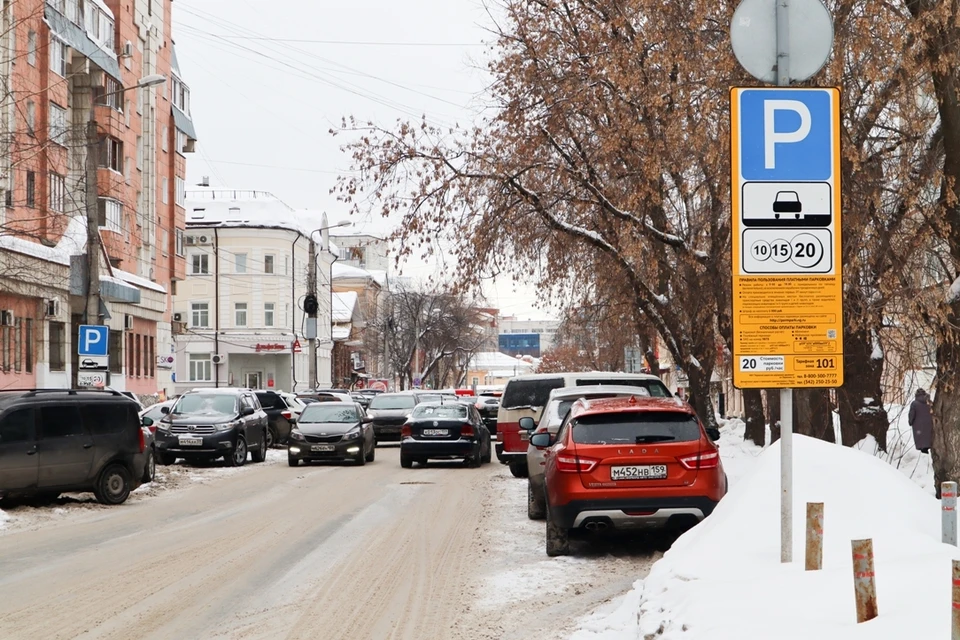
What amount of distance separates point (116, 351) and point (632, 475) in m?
41.2

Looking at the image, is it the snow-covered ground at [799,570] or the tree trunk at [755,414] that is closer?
the snow-covered ground at [799,570]

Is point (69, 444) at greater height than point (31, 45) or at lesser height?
lesser

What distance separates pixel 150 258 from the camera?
183 ft

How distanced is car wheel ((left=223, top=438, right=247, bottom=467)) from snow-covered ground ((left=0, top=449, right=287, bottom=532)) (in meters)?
0.24

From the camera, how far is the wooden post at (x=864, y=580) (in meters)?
5.21

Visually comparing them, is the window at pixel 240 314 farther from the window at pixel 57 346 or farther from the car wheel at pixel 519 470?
the car wheel at pixel 519 470

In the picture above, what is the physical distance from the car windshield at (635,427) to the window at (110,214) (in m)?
38.4

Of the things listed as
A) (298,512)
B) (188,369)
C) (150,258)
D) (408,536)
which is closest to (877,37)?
(408,536)

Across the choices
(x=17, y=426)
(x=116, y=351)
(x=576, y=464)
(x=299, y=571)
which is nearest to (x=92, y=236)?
(x=17, y=426)

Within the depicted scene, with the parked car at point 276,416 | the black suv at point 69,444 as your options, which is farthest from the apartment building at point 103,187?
the parked car at point 276,416

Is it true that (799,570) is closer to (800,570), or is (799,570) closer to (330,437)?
(800,570)

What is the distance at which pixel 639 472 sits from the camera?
11867mm

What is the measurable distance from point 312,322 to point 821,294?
44.7m

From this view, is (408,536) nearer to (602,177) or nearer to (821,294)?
(821,294)
